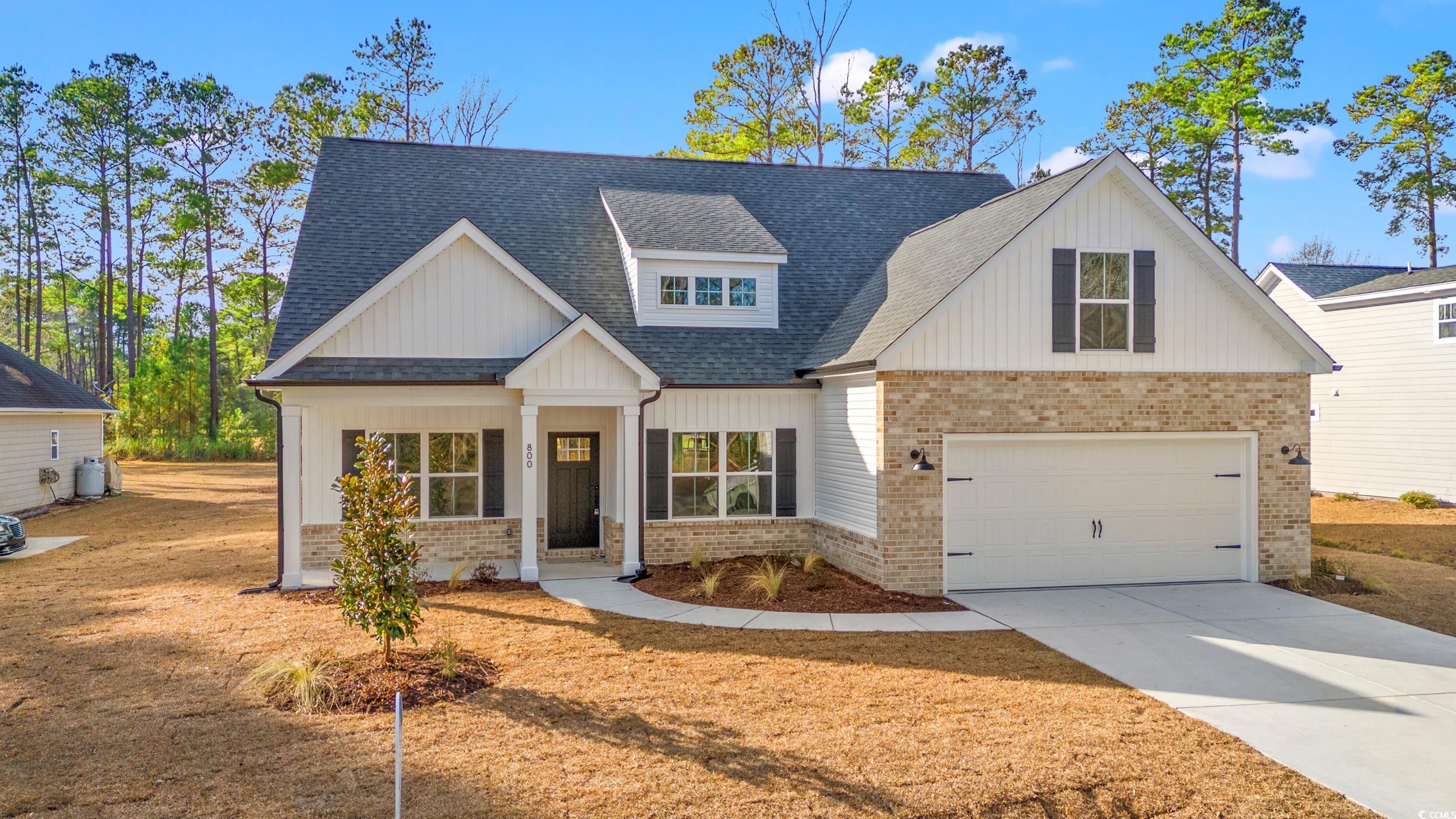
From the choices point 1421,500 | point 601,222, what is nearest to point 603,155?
point 601,222

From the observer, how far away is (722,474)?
13.4m

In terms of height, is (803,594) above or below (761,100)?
below

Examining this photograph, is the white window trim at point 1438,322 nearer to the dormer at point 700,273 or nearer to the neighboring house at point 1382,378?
the neighboring house at point 1382,378

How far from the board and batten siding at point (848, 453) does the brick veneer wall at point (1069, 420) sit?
0.34 m

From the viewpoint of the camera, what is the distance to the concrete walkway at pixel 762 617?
9758 mm

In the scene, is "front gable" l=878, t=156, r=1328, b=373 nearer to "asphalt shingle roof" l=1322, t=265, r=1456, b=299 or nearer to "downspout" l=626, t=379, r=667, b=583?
"downspout" l=626, t=379, r=667, b=583

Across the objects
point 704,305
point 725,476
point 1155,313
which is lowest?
point 725,476

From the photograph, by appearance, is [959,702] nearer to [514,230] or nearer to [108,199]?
[514,230]

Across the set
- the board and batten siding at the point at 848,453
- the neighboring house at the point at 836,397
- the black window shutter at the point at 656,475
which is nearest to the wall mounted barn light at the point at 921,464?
the neighboring house at the point at 836,397

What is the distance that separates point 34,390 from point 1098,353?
2534cm

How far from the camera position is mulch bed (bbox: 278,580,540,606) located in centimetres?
1102

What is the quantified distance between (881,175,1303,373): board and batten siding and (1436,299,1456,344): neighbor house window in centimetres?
1152

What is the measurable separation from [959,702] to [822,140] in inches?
1102

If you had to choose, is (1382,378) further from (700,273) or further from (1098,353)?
(700,273)
